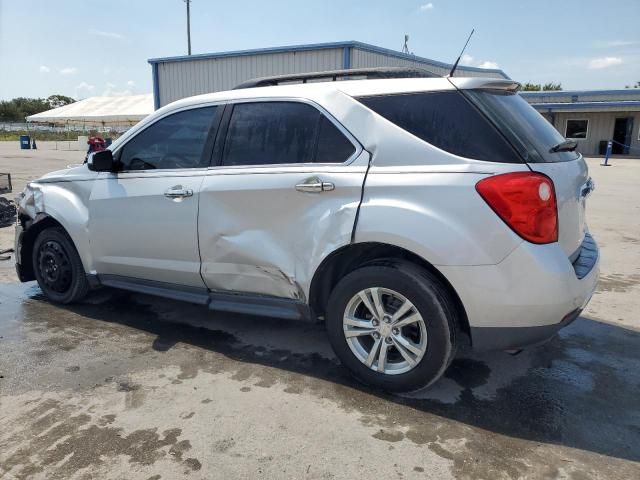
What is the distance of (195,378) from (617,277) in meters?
4.65

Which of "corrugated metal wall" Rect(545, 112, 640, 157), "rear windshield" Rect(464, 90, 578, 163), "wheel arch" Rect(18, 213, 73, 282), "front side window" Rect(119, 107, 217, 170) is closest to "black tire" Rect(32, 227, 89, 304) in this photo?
"wheel arch" Rect(18, 213, 73, 282)

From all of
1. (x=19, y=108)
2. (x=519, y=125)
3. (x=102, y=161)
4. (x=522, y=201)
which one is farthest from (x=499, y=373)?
(x=19, y=108)

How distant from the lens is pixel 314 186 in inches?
123

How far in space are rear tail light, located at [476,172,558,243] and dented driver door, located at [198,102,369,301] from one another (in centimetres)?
75

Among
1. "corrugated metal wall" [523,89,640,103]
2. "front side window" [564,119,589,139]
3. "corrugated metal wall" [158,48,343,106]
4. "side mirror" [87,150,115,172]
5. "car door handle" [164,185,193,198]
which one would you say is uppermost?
"corrugated metal wall" [523,89,640,103]

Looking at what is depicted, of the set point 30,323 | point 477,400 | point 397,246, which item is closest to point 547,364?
point 477,400

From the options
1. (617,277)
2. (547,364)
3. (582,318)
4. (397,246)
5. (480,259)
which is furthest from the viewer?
(617,277)

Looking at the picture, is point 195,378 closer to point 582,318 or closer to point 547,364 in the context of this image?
point 547,364

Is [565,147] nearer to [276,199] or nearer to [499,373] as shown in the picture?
[499,373]

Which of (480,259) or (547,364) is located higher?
(480,259)

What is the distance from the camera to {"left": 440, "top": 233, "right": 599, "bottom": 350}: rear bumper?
266cm

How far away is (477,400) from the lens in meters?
3.05

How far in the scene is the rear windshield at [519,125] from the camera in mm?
2797

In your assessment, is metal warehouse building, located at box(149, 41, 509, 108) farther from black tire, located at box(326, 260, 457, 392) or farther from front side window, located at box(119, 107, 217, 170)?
black tire, located at box(326, 260, 457, 392)
